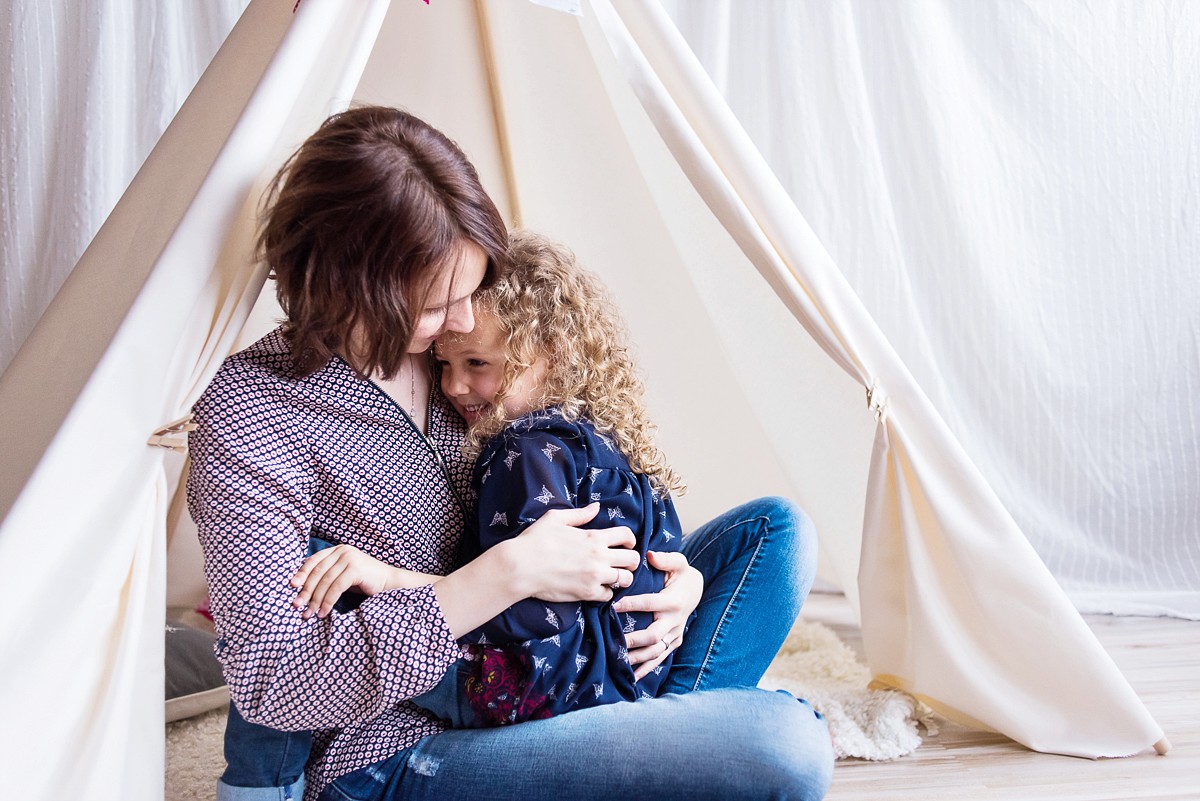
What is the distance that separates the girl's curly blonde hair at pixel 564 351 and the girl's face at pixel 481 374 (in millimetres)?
12

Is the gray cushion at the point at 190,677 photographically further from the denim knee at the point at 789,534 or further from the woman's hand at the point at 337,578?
the denim knee at the point at 789,534

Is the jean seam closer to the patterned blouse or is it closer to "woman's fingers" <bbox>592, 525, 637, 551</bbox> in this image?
"woman's fingers" <bbox>592, 525, 637, 551</bbox>

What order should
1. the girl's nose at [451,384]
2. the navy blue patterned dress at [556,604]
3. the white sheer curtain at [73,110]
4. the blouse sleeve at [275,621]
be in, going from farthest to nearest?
the white sheer curtain at [73,110], the girl's nose at [451,384], the navy blue patterned dress at [556,604], the blouse sleeve at [275,621]

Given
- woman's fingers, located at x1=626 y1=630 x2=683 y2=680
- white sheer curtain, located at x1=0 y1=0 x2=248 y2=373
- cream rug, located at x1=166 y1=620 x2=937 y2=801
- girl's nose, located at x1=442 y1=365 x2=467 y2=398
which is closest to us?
woman's fingers, located at x1=626 y1=630 x2=683 y2=680

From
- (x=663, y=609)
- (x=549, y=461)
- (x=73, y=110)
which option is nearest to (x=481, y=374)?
(x=549, y=461)

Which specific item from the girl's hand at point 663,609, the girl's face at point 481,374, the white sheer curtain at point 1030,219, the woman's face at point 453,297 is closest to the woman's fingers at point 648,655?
the girl's hand at point 663,609

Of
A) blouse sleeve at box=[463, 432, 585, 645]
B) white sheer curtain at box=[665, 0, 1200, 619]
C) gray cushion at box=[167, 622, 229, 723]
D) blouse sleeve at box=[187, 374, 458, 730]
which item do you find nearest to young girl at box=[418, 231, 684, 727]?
blouse sleeve at box=[463, 432, 585, 645]

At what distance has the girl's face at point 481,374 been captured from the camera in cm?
141

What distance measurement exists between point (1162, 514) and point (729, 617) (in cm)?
152

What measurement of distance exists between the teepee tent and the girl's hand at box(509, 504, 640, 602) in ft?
1.43

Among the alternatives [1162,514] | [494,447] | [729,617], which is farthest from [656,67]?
[1162,514]

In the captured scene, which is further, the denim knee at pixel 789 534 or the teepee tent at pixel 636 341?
the denim knee at pixel 789 534

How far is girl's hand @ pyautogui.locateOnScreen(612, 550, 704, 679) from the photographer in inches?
51.7

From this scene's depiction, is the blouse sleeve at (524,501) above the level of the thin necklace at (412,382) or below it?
below
